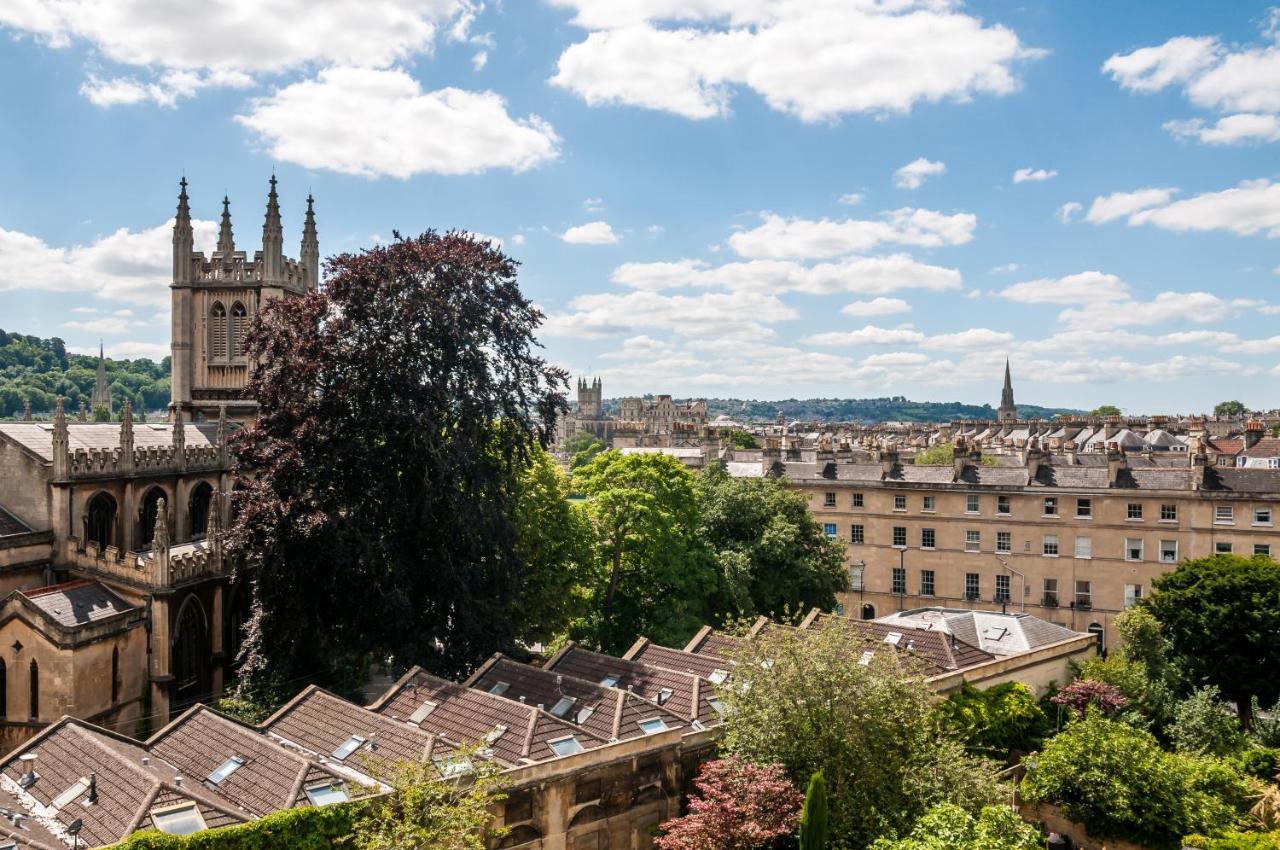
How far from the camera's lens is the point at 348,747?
22.5m

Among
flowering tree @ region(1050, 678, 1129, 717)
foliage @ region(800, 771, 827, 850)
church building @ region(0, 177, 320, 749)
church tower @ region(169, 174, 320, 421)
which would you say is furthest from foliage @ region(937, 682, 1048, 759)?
church tower @ region(169, 174, 320, 421)

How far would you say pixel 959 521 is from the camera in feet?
182

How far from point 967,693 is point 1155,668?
11359 mm

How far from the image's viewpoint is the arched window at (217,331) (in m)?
44.0

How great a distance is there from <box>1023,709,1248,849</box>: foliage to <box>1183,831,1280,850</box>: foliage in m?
0.35

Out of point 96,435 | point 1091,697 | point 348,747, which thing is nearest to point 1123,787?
point 1091,697

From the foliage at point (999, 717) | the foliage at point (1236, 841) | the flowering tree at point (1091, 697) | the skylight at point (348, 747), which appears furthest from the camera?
the flowering tree at point (1091, 697)

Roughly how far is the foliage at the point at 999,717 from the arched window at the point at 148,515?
1083 inches

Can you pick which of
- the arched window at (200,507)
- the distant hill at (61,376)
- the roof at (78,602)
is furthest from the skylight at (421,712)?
the distant hill at (61,376)

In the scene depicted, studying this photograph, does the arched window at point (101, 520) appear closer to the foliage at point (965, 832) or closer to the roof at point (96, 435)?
the roof at point (96, 435)

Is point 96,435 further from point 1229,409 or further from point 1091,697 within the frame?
point 1229,409

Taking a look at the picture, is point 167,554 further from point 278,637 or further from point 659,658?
point 659,658

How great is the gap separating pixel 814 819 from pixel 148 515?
87.2 ft

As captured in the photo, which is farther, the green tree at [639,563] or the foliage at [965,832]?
the green tree at [639,563]
